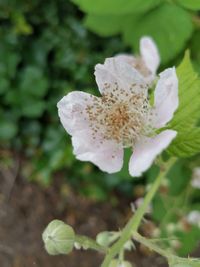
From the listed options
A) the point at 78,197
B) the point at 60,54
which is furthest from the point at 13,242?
the point at 60,54

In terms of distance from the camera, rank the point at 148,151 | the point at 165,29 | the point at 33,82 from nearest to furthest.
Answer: the point at 148,151 → the point at 165,29 → the point at 33,82

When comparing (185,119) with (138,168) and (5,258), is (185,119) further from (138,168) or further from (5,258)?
(5,258)

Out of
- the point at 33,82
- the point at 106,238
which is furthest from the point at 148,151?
the point at 33,82

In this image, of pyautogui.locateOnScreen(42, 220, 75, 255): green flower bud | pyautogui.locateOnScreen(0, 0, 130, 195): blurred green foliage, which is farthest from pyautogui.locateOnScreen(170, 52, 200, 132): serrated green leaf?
pyautogui.locateOnScreen(0, 0, 130, 195): blurred green foliage

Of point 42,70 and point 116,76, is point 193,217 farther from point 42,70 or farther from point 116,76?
point 116,76

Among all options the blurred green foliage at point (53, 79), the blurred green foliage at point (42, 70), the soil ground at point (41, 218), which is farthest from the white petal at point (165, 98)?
the soil ground at point (41, 218)

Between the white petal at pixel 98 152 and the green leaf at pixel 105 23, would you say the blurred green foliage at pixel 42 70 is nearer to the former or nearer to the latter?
the green leaf at pixel 105 23
